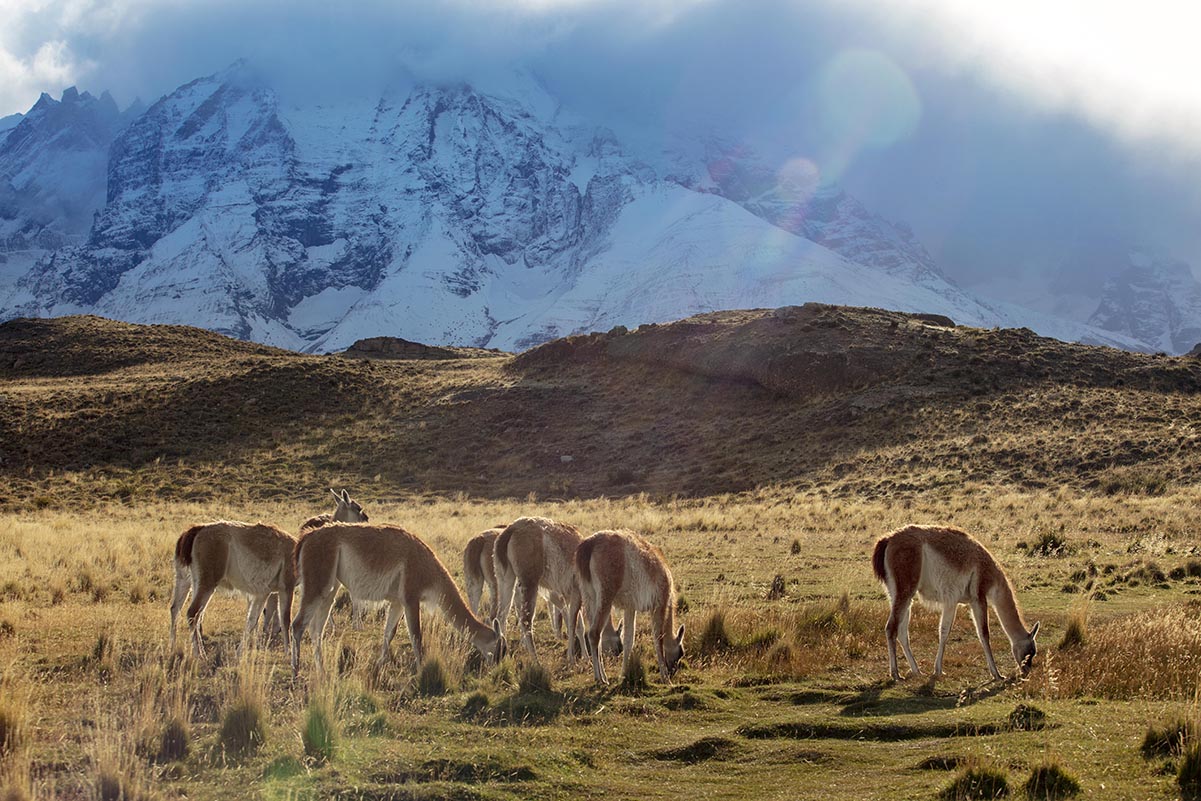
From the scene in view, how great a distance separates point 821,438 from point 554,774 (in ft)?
126

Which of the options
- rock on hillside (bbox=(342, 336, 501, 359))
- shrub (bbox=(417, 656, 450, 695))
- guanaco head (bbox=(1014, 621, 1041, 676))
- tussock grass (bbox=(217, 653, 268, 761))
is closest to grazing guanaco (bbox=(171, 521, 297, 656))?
shrub (bbox=(417, 656, 450, 695))

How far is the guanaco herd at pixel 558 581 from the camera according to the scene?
918 centimetres

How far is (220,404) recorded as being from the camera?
52875mm

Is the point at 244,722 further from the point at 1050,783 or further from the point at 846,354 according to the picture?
the point at 846,354

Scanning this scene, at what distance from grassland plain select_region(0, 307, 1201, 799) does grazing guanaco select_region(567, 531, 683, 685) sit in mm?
423

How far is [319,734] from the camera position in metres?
6.52

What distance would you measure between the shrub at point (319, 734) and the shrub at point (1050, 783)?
4.57 metres

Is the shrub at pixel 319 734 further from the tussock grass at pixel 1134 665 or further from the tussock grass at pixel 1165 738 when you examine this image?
the tussock grass at pixel 1134 665

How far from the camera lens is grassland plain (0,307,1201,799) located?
6.52 metres

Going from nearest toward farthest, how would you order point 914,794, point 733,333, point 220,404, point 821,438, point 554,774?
point 914,794
point 554,774
point 821,438
point 220,404
point 733,333

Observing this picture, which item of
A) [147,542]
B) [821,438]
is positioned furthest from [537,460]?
[147,542]

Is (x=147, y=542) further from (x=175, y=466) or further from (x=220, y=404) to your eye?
(x=220, y=404)

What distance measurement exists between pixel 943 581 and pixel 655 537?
1481cm

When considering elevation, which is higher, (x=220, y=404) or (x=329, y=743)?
(x=220, y=404)
